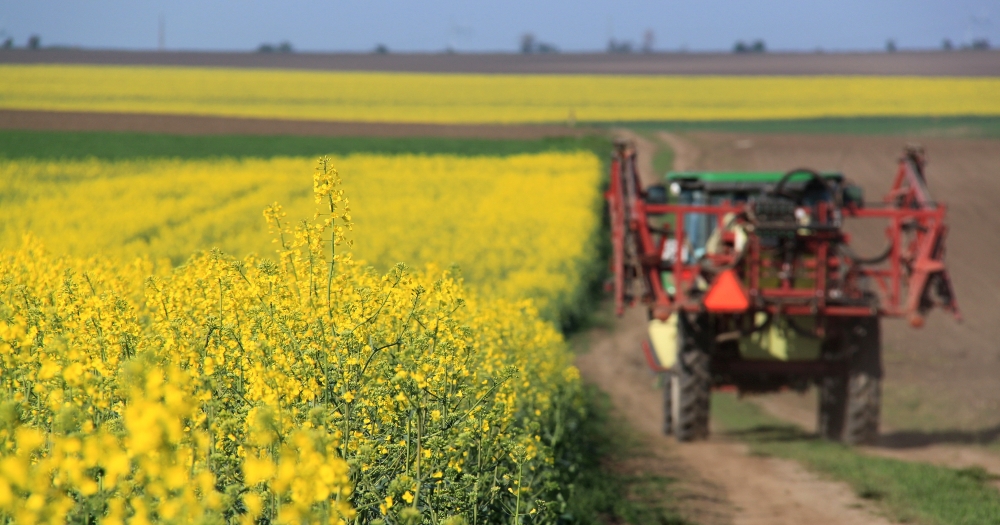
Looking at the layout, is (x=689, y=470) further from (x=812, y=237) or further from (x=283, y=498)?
(x=283, y=498)

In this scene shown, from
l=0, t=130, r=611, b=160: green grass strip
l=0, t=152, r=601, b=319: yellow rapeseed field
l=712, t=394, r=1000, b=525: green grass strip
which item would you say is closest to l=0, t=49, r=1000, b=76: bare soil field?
l=0, t=130, r=611, b=160: green grass strip

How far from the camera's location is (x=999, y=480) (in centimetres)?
953

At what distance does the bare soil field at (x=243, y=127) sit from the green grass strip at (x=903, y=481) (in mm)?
36083

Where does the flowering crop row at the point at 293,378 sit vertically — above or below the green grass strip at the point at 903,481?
above

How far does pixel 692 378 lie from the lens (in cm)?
1106

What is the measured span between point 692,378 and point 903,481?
7.78 ft

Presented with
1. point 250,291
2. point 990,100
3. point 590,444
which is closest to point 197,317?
point 250,291

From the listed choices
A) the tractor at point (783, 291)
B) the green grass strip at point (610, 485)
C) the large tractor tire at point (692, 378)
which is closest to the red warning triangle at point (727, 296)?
the tractor at point (783, 291)

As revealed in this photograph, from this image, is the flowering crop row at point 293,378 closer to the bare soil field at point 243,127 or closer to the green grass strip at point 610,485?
the green grass strip at point 610,485

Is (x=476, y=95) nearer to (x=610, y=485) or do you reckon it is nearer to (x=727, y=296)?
(x=727, y=296)

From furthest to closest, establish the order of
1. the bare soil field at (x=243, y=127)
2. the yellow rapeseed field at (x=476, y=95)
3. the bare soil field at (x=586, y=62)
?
the bare soil field at (x=586, y=62) < the yellow rapeseed field at (x=476, y=95) < the bare soil field at (x=243, y=127)

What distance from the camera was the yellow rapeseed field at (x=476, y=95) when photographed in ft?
208

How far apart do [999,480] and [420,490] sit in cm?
631

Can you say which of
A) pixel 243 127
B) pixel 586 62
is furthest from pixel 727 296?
pixel 586 62
